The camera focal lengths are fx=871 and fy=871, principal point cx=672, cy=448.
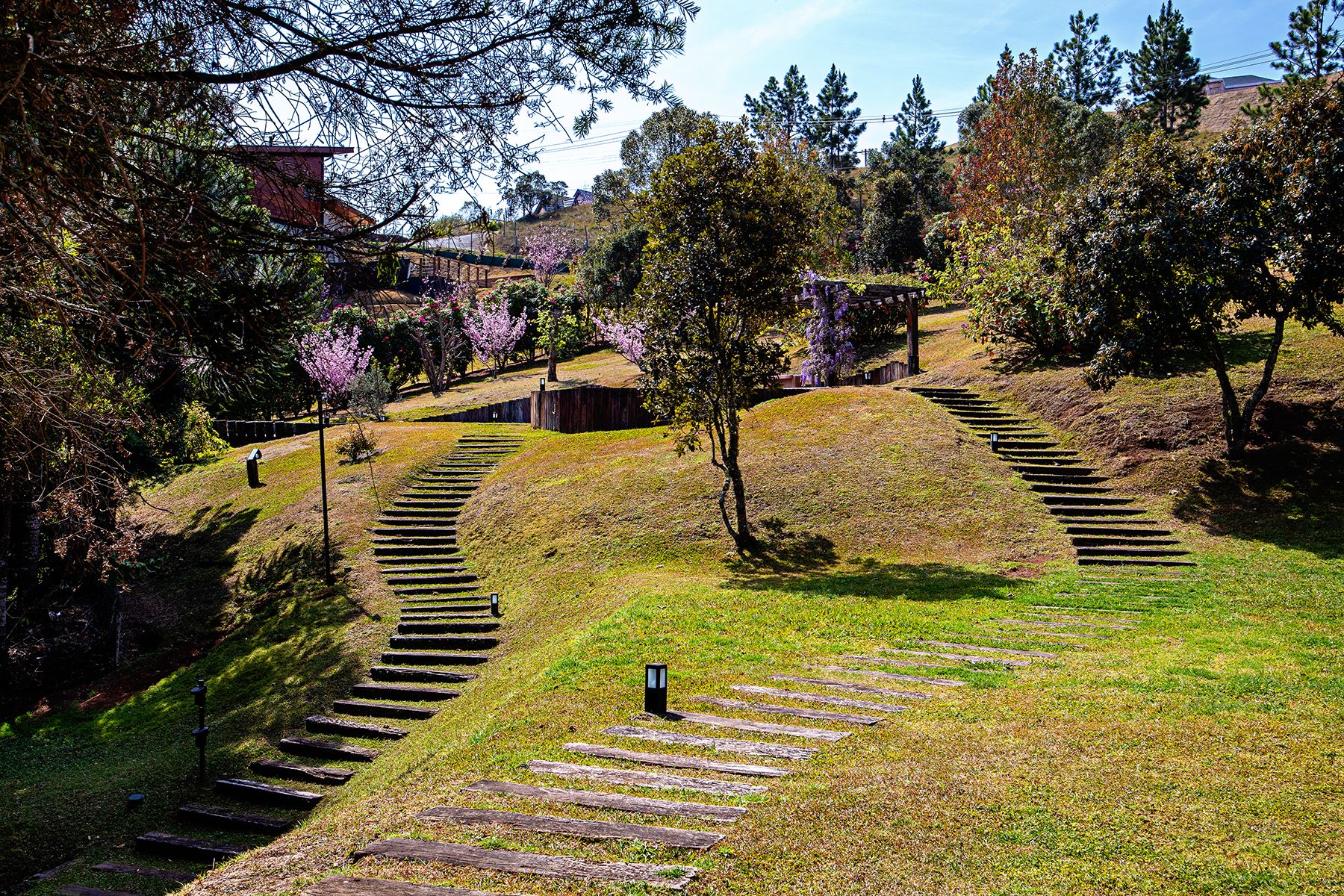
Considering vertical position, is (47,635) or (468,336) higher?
(468,336)

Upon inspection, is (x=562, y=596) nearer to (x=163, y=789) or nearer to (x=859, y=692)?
(x=163, y=789)

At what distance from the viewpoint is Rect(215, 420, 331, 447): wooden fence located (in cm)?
3475

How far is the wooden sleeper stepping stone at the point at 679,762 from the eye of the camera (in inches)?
285

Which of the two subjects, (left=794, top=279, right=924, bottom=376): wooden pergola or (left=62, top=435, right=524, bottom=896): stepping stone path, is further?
(left=794, top=279, right=924, bottom=376): wooden pergola

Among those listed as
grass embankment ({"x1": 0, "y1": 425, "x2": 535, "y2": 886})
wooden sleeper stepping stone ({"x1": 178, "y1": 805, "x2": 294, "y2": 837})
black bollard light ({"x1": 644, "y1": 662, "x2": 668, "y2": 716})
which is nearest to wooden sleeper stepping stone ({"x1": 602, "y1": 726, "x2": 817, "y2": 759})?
black bollard light ({"x1": 644, "y1": 662, "x2": 668, "y2": 716})

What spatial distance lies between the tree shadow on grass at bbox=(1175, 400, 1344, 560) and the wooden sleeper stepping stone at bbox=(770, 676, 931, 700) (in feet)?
36.0

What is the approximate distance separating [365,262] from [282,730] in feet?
33.3

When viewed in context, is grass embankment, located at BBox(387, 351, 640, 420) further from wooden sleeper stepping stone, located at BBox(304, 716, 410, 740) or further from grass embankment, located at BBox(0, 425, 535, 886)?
wooden sleeper stepping stone, located at BBox(304, 716, 410, 740)

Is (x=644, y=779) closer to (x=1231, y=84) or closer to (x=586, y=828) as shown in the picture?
(x=586, y=828)

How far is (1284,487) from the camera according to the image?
1838 cm

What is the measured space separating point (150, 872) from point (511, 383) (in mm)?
38407

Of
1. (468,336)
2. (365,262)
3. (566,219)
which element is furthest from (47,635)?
(566,219)

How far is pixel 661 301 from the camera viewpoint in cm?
1820

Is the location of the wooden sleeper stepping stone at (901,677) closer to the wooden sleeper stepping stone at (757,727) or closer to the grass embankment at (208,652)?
the wooden sleeper stepping stone at (757,727)
